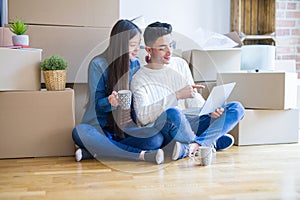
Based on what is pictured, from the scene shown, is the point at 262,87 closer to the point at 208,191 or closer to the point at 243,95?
the point at 243,95

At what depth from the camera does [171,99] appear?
176 cm

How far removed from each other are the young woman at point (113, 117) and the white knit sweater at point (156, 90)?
47mm

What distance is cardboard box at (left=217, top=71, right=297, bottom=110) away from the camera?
212cm

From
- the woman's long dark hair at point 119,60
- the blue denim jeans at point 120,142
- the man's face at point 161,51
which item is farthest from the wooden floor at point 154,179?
the man's face at point 161,51

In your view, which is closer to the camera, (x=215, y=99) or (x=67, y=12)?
(x=215, y=99)

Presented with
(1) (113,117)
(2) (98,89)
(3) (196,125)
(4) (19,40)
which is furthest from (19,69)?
(3) (196,125)

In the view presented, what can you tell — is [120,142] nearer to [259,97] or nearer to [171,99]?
[171,99]

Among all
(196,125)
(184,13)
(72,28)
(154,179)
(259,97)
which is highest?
(184,13)

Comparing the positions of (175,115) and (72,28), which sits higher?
(72,28)

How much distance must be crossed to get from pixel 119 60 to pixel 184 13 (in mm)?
910

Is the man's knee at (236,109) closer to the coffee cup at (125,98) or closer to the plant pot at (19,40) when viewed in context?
the coffee cup at (125,98)

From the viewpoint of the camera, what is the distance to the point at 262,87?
2150 mm

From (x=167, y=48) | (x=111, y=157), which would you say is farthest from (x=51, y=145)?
(x=167, y=48)

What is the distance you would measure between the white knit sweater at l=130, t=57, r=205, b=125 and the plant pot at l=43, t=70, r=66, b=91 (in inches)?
12.7
